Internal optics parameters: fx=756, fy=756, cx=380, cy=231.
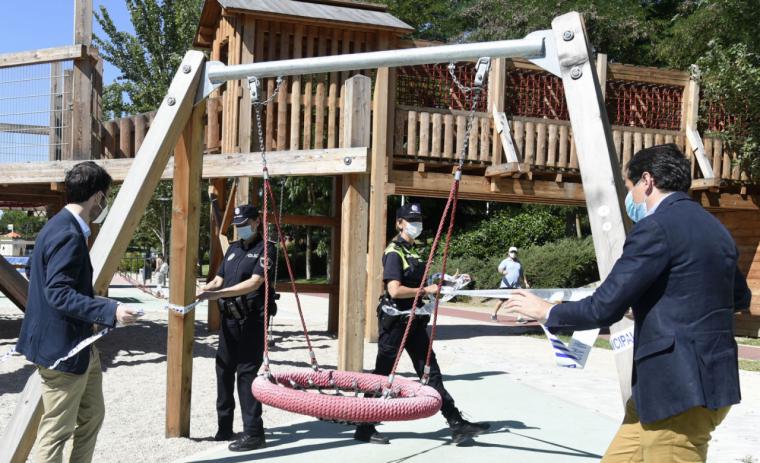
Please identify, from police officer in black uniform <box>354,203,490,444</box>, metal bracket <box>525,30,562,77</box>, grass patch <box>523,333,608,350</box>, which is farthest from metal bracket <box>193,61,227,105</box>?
grass patch <box>523,333,608,350</box>

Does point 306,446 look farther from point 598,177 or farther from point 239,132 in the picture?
point 239,132

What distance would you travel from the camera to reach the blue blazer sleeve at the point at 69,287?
3.56 m

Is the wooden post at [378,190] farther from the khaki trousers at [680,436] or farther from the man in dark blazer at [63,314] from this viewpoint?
the khaki trousers at [680,436]

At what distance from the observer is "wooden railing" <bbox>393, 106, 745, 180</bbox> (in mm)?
11953

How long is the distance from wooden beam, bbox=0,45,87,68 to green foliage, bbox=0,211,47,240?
73960mm

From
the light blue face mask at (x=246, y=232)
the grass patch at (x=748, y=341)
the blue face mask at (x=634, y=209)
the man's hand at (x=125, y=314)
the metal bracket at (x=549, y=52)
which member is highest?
the metal bracket at (x=549, y=52)

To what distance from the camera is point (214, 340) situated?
11031 mm

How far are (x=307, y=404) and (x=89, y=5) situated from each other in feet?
23.7

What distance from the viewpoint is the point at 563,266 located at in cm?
2344

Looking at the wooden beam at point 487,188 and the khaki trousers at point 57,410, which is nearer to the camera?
the khaki trousers at point 57,410

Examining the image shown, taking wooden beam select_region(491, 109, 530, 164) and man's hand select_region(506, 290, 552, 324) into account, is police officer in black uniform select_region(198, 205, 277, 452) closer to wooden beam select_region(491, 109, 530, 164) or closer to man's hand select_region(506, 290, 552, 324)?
man's hand select_region(506, 290, 552, 324)

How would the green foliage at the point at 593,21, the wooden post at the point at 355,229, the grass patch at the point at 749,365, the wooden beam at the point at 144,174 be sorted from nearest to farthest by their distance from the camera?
1. the wooden beam at the point at 144,174
2. the wooden post at the point at 355,229
3. the grass patch at the point at 749,365
4. the green foliage at the point at 593,21

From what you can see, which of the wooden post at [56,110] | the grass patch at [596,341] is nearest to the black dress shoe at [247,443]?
the wooden post at [56,110]

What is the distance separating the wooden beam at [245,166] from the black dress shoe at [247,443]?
3.60 meters
